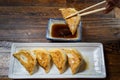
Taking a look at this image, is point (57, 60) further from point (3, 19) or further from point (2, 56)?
point (3, 19)

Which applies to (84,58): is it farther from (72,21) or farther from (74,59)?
(72,21)

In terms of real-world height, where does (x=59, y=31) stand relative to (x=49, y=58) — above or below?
above

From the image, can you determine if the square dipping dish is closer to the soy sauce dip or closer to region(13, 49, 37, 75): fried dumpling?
the soy sauce dip

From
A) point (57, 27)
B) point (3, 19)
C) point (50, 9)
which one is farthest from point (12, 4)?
point (57, 27)

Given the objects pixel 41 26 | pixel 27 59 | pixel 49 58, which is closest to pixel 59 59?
pixel 49 58

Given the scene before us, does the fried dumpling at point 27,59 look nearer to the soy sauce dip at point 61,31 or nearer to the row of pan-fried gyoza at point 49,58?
the row of pan-fried gyoza at point 49,58

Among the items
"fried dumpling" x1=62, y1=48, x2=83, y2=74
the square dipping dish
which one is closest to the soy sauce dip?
the square dipping dish
